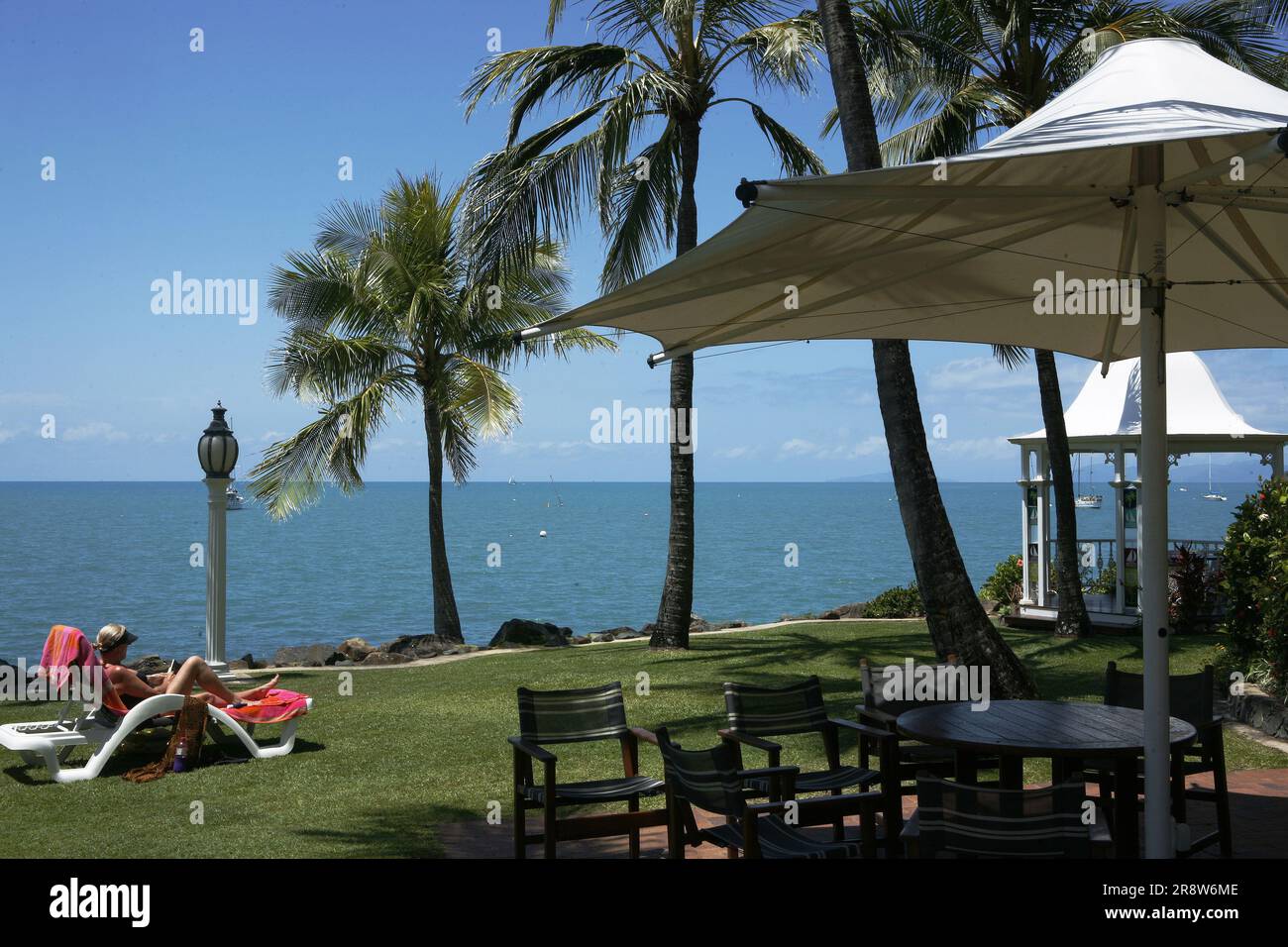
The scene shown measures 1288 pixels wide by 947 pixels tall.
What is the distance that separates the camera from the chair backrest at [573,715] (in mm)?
6383

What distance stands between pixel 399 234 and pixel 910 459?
14539 millimetres

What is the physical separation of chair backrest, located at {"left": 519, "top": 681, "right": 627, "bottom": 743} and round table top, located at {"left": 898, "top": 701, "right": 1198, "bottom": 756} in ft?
5.42

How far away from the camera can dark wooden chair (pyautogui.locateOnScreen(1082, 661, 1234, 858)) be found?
232 inches

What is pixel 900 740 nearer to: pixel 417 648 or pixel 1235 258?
pixel 1235 258

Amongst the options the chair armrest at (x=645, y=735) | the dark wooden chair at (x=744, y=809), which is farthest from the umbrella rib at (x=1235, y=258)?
the chair armrest at (x=645, y=735)

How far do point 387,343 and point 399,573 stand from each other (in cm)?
4892

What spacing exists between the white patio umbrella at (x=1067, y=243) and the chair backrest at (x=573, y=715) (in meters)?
1.94

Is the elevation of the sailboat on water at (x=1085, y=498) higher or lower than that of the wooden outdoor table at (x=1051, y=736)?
higher

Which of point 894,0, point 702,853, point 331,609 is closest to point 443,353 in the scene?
point 894,0

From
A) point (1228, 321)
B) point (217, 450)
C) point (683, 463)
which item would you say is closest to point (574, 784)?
point (1228, 321)

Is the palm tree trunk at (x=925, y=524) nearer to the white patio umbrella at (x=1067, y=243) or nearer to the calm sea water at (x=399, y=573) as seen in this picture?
the white patio umbrella at (x=1067, y=243)

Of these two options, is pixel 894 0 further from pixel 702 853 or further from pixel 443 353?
pixel 702 853

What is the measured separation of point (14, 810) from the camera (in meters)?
7.64

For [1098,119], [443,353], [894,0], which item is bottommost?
[1098,119]
